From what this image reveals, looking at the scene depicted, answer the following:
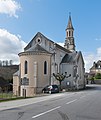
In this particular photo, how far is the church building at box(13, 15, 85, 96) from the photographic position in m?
48.3

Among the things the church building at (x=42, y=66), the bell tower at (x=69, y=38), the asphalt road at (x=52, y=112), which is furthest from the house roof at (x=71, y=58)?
the asphalt road at (x=52, y=112)

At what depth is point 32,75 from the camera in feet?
159

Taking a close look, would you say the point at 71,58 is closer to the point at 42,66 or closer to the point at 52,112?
the point at 42,66

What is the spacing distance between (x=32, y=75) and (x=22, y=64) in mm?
3494

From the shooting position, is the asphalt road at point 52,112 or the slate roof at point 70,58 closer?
the asphalt road at point 52,112

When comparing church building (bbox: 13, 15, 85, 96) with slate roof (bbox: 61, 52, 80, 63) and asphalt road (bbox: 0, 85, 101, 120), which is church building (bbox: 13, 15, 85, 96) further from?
asphalt road (bbox: 0, 85, 101, 120)

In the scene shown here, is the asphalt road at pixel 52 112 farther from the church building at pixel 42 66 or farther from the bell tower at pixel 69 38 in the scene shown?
the bell tower at pixel 69 38

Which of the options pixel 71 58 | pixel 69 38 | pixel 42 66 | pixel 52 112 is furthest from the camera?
pixel 69 38

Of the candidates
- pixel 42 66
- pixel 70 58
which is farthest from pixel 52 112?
pixel 70 58

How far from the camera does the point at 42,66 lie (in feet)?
161

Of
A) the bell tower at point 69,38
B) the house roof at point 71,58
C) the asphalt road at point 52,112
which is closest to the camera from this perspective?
the asphalt road at point 52,112

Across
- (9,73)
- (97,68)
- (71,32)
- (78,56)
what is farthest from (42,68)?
(97,68)

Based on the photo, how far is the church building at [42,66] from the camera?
4828 cm

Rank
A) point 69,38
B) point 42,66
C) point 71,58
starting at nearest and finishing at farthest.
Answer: point 42,66, point 71,58, point 69,38
